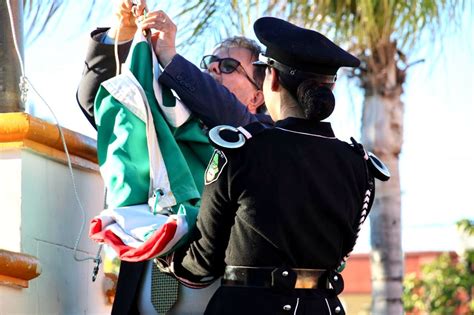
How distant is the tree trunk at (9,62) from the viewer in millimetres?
4598

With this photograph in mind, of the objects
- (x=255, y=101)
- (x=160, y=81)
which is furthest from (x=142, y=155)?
(x=255, y=101)

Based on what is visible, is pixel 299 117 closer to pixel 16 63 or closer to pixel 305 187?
pixel 305 187

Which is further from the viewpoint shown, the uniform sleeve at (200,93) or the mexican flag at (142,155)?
the uniform sleeve at (200,93)

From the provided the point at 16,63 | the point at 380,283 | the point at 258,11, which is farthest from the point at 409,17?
the point at 16,63

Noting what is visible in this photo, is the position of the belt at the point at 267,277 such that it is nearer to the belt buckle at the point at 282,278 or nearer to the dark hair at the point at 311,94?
the belt buckle at the point at 282,278

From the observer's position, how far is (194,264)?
12.1 ft

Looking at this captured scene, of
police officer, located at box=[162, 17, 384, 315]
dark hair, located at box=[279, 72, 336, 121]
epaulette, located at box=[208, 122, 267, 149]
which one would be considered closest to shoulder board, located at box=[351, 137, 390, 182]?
police officer, located at box=[162, 17, 384, 315]

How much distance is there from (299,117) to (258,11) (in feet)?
14.4

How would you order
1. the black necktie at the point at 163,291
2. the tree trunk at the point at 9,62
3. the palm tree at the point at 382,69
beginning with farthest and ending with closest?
the palm tree at the point at 382,69 → the tree trunk at the point at 9,62 → the black necktie at the point at 163,291

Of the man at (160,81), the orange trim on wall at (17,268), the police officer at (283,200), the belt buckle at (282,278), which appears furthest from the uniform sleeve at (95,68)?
the belt buckle at (282,278)

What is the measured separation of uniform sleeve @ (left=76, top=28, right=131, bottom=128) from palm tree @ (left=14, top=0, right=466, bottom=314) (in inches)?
163

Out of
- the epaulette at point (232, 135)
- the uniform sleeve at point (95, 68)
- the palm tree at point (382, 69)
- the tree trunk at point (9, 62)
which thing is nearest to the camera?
the epaulette at point (232, 135)

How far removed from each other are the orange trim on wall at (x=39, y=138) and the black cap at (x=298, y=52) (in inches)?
33.9

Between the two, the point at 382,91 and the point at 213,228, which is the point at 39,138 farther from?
the point at 382,91
